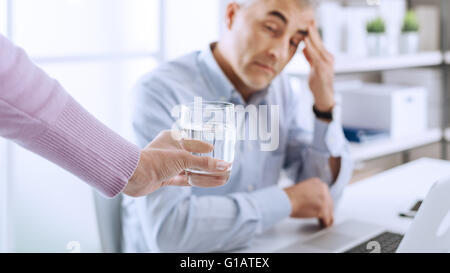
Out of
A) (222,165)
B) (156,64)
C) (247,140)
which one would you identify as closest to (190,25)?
(156,64)

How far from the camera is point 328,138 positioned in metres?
1.16

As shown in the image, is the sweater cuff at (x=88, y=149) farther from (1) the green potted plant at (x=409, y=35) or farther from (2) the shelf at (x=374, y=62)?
(1) the green potted plant at (x=409, y=35)

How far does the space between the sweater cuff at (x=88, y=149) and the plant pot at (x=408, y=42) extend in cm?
174

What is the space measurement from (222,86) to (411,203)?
1.45ft

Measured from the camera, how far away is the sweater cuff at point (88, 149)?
0.47 metres

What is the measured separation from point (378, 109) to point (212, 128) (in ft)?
4.72

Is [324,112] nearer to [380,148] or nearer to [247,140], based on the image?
[247,140]

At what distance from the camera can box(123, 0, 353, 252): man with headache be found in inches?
31.0

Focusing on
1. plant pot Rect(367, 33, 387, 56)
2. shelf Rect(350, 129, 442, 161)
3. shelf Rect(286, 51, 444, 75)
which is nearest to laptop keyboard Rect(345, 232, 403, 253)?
shelf Rect(286, 51, 444, 75)

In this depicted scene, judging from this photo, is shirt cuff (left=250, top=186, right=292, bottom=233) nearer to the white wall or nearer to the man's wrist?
the man's wrist

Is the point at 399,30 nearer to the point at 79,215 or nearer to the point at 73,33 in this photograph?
the point at 73,33

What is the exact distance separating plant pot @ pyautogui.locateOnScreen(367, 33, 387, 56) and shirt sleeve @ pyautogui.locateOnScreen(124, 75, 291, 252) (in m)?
1.05

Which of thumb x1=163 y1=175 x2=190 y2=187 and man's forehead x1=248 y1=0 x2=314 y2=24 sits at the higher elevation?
man's forehead x1=248 y1=0 x2=314 y2=24
